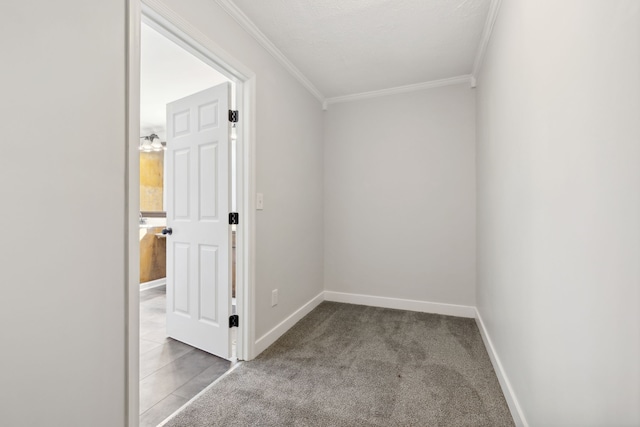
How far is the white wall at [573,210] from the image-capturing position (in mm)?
664

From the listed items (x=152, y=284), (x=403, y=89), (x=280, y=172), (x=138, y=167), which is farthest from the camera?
(x=152, y=284)

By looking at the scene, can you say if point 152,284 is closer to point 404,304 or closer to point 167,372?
point 167,372

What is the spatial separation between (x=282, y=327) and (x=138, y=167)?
1866 mm

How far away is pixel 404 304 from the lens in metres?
3.23

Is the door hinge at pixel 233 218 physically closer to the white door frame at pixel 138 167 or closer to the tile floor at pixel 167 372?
the white door frame at pixel 138 167

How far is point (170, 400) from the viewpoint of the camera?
1.74m

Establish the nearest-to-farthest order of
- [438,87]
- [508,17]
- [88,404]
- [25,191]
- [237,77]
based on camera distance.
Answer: [25,191], [88,404], [508,17], [237,77], [438,87]

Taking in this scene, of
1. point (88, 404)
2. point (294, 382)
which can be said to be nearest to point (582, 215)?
point (294, 382)

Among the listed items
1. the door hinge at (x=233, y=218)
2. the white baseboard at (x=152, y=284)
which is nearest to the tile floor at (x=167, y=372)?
the door hinge at (x=233, y=218)

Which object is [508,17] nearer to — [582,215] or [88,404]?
[582,215]

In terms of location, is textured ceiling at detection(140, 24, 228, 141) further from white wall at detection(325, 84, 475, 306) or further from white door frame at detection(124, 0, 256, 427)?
white wall at detection(325, 84, 475, 306)

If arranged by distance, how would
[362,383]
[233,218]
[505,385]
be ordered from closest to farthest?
[505,385] < [362,383] < [233,218]

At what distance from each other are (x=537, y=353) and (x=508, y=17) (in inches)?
71.0

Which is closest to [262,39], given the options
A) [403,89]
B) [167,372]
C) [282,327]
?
[403,89]
